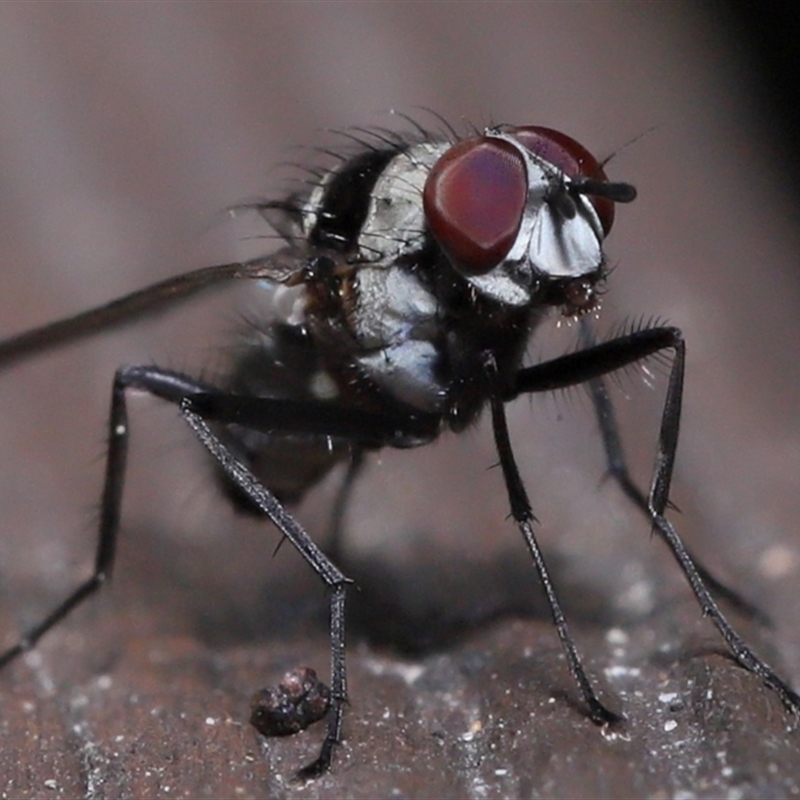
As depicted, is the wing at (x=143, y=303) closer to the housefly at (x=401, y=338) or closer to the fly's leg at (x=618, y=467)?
the housefly at (x=401, y=338)

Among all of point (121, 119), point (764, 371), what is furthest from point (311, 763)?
point (121, 119)

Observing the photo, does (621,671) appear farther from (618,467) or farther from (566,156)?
(566,156)

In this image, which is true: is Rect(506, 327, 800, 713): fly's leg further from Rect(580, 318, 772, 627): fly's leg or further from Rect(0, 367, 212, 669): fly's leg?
Rect(0, 367, 212, 669): fly's leg

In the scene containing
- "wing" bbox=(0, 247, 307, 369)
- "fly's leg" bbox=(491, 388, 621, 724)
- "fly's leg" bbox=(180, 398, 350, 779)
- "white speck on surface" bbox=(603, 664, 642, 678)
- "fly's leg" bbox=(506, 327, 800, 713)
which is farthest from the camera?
"wing" bbox=(0, 247, 307, 369)

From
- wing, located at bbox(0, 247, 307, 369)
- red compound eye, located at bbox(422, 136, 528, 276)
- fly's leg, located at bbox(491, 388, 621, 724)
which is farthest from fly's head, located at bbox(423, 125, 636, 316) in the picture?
wing, located at bbox(0, 247, 307, 369)

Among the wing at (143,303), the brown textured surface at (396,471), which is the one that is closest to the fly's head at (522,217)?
the wing at (143,303)

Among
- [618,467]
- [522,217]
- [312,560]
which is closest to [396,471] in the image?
[618,467]

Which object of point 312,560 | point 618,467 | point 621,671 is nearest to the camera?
point 312,560
